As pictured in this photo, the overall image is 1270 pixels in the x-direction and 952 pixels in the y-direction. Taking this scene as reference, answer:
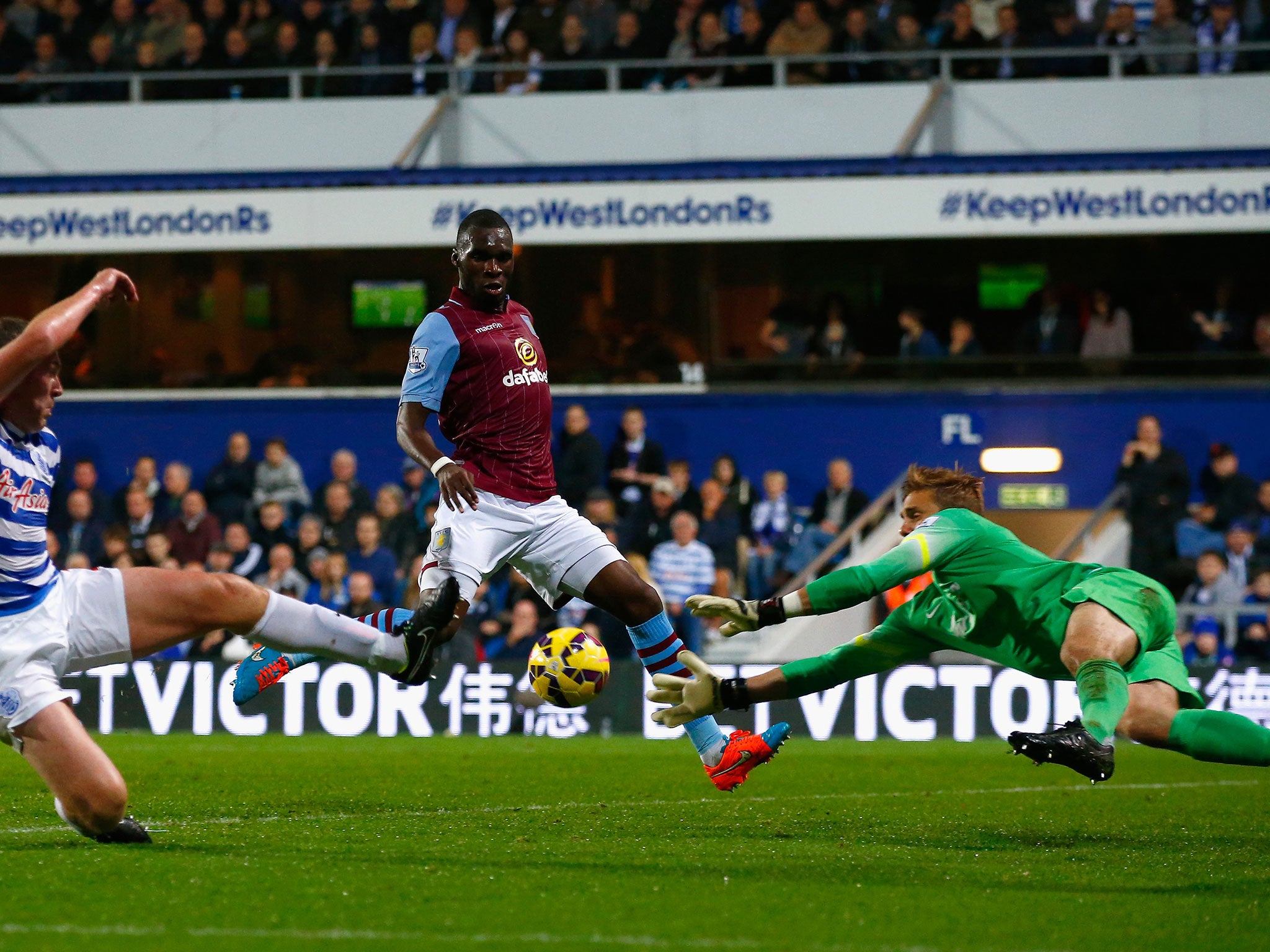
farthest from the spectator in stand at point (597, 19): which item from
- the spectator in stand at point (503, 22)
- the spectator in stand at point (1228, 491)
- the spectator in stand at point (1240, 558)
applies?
the spectator in stand at point (1240, 558)

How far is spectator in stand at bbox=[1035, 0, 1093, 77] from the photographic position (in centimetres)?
1789

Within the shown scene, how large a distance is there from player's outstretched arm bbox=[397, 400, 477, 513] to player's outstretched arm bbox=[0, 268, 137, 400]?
1633 millimetres

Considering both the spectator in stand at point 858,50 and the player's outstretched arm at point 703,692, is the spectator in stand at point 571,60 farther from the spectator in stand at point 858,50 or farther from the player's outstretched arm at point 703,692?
the player's outstretched arm at point 703,692

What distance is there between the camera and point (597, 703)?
46.8 feet

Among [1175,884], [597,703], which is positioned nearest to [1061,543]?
[597,703]

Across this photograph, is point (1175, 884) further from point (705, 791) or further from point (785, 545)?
point (785, 545)

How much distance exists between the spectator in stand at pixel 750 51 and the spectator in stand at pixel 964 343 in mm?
3194

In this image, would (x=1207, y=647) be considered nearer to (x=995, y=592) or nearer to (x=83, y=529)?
(x=995, y=592)

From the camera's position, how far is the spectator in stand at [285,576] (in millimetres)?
15258

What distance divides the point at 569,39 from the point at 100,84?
200 inches

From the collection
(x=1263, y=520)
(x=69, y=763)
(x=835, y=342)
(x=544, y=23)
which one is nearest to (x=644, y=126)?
(x=544, y=23)

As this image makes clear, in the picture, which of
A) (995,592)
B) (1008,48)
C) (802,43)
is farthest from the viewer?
(802,43)

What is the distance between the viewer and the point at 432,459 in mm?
7445

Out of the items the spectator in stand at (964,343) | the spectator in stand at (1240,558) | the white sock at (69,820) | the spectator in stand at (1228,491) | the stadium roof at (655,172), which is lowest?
the white sock at (69,820)
